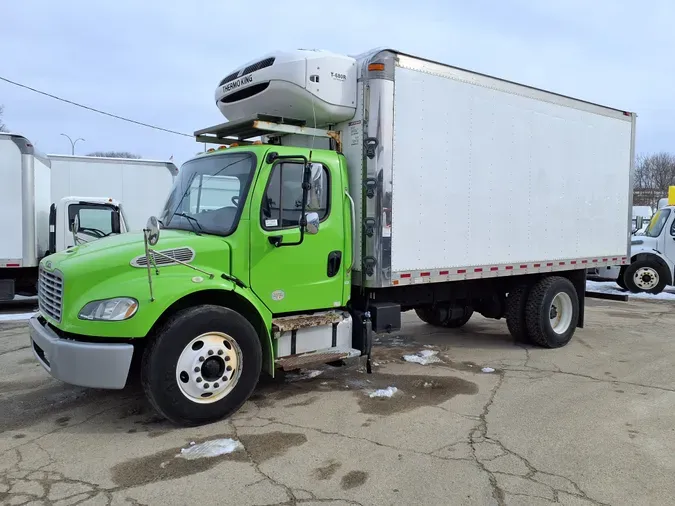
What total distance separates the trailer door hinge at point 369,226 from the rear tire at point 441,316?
2086 millimetres

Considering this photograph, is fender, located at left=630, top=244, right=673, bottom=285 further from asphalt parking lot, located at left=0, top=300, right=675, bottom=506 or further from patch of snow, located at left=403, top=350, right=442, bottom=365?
patch of snow, located at left=403, top=350, right=442, bottom=365

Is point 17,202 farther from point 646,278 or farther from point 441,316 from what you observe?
point 646,278

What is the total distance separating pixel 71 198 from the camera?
11.5 m

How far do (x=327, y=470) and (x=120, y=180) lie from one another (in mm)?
11230

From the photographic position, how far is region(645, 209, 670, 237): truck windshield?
47.8 feet

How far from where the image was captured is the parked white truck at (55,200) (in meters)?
10.6

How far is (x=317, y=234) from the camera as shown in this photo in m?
5.44

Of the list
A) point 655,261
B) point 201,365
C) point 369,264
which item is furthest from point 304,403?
point 655,261

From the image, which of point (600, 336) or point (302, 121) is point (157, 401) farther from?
point (600, 336)

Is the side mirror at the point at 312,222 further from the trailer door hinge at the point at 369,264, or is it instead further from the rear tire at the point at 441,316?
the rear tire at the point at 441,316

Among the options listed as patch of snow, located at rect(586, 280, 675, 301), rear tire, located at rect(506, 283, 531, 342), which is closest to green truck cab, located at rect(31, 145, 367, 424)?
A: rear tire, located at rect(506, 283, 531, 342)

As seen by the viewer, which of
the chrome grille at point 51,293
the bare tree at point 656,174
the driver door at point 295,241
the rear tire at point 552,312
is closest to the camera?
the chrome grille at point 51,293

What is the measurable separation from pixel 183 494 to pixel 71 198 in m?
9.53

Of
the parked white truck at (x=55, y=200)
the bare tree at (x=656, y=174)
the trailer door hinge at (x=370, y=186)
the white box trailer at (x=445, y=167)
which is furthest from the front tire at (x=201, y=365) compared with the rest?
the bare tree at (x=656, y=174)
